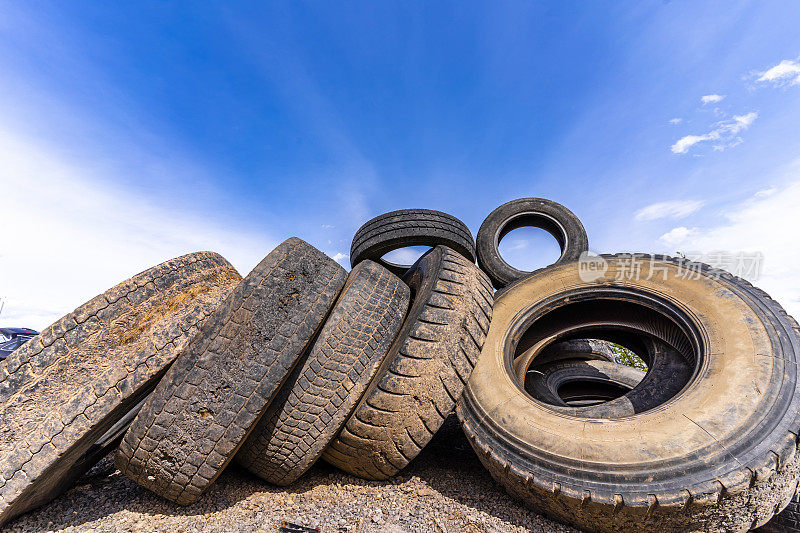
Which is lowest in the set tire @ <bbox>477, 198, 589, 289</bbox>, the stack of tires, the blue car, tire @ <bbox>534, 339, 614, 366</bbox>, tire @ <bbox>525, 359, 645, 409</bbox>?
the blue car

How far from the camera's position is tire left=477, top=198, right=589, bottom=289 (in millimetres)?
5891

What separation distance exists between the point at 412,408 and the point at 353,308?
0.84m

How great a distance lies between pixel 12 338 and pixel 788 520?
38.0ft

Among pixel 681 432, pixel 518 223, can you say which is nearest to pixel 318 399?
pixel 681 432

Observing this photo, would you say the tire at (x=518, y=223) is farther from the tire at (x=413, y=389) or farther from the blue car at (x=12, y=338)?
the blue car at (x=12, y=338)

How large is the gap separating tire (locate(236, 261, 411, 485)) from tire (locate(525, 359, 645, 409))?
2.37m

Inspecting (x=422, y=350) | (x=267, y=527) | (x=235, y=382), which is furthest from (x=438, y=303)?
(x=267, y=527)

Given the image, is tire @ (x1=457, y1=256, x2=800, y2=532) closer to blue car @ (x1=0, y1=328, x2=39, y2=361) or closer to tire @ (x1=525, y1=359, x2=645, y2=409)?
tire @ (x1=525, y1=359, x2=645, y2=409)

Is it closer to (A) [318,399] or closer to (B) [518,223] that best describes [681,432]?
(A) [318,399]

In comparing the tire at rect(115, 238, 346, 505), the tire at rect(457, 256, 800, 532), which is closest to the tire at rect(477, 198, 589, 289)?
the tire at rect(457, 256, 800, 532)

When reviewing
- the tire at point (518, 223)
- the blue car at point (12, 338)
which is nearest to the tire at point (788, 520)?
the tire at point (518, 223)

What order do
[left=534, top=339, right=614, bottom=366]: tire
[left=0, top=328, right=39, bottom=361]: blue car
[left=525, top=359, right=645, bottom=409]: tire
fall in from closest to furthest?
1. [left=525, top=359, right=645, bottom=409]: tire
2. [left=534, top=339, right=614, bottom=366]: tire
3. [left=0, top=328, right=39, bottom=361]: blue car

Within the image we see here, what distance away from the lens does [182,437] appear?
2494 millimetres

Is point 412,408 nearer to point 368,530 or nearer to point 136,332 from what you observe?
point 368,530
